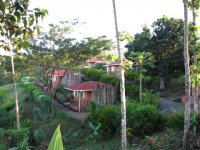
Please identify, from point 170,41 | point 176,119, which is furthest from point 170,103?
point 176,119

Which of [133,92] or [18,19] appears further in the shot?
[133,92]

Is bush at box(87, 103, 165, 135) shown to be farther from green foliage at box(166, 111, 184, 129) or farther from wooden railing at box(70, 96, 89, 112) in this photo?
wooden railing at box(70, 96, 89, 112)

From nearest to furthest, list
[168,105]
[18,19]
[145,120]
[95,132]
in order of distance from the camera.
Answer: [18,19] < [145,120] < [95,132] < [168,105]

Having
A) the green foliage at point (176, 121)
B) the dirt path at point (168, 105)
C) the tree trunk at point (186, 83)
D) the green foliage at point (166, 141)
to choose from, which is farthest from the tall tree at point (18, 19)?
the dirt path at point (168, 105)

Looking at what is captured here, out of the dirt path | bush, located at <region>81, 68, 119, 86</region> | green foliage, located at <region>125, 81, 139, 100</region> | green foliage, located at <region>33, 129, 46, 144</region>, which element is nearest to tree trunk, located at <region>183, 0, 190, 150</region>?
green foliage, located at <region>33, 129, 46, 144</region>

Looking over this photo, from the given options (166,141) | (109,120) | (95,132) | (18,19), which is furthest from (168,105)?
(18,19)

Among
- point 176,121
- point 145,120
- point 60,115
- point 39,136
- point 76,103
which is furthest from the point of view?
point 76,103

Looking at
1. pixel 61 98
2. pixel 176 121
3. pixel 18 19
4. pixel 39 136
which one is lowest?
pixel 39 136

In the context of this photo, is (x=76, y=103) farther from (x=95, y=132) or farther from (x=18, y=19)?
(x=18, y=19)

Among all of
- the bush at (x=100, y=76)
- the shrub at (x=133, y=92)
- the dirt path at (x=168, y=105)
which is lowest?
the dirt path at (x=168, y=105)

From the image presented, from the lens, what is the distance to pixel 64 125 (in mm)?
23375

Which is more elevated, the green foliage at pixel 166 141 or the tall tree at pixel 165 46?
the tall tree at pixel 165 46

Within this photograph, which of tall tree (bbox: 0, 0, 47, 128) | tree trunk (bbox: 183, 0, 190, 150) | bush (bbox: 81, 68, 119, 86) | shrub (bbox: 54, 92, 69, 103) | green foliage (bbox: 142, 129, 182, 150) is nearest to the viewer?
tall tree (bbox: 0, 0, 47, 128)

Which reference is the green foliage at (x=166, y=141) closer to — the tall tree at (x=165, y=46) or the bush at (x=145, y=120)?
the bush at (x=145, y=120)
